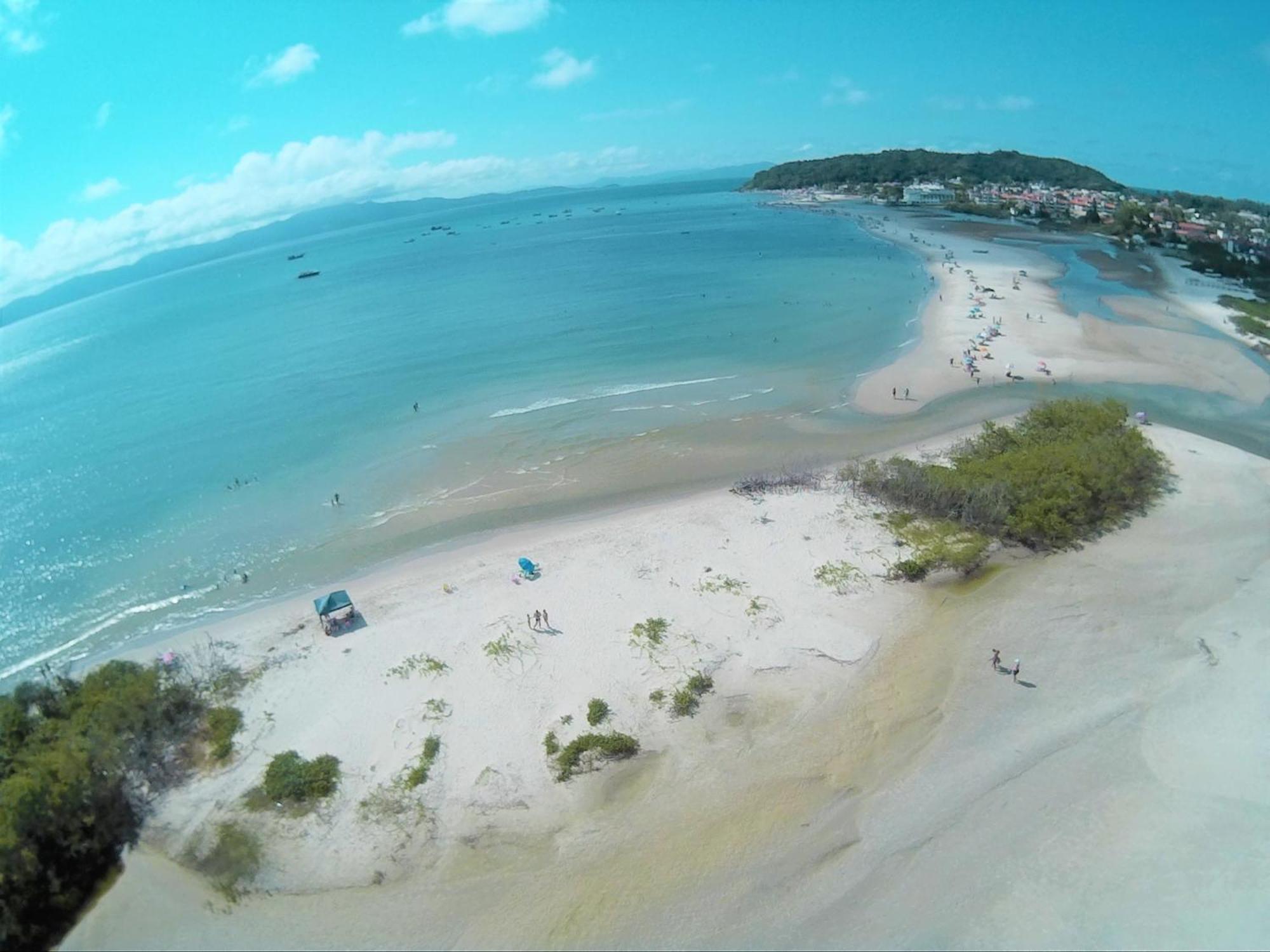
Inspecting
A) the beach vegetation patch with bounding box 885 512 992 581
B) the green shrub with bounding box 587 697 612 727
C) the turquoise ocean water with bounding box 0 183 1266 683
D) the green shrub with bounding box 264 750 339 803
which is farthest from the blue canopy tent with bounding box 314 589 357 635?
the beach vegetation patch with bounding box 885 512 992 581

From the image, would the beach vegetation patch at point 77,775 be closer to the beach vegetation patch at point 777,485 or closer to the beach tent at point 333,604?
the beach tent at point 333,604

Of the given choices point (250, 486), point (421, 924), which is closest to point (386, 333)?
point (250, 486)

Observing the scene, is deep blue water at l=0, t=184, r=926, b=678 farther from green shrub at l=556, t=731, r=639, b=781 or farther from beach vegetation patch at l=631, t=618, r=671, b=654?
green shrub at l=556, t=731, r=639, b=781

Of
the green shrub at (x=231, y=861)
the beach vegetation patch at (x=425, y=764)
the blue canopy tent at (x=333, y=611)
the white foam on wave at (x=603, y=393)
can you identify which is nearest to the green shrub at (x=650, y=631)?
the beach vegetation patch at (x=425, y=764)

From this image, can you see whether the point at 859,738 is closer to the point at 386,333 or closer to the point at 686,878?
the point at 686,878

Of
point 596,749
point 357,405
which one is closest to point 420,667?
point 596,749
